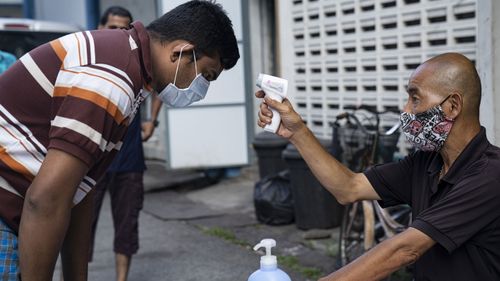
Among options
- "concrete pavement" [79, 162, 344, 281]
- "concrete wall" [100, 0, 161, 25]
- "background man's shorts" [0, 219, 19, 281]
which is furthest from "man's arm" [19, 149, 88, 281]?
"concrete wall" [100, 0, 161, 25]

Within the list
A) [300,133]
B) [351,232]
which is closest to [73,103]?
[300,133]

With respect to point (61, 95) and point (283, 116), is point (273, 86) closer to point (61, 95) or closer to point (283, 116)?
point (283, 116)

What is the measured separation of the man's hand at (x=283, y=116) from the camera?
8.90ft

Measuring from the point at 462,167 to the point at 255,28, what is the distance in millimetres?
6841

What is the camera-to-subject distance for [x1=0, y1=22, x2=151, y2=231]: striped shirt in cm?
208

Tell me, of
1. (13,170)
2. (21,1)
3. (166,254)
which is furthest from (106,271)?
(21,1)

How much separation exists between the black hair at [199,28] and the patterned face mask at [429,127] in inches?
29.3

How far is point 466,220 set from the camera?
7.81 feet

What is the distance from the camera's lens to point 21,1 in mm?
16688

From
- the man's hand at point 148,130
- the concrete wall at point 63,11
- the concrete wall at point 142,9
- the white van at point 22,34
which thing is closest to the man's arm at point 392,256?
the man's hand at point 148,130

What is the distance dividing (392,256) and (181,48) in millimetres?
984

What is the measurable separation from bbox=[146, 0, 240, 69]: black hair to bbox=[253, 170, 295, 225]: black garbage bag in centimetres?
441

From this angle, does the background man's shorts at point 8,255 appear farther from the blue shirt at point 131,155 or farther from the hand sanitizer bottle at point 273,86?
the blue shirt at point 131,155

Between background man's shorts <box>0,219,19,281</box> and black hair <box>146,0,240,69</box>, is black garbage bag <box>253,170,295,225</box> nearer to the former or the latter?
black hair <box>146,0,240,69</box>
